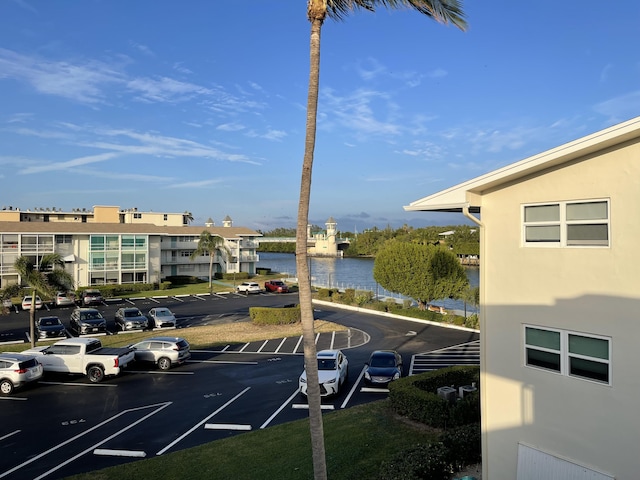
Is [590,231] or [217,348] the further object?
[217,348]

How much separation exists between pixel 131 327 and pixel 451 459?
26.0m

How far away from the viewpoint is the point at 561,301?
28.6 ft

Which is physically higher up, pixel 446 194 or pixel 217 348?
pixel 446 194

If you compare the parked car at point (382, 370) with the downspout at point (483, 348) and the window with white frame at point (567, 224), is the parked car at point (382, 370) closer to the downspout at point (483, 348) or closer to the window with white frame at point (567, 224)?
the downspout at point (483, 348)

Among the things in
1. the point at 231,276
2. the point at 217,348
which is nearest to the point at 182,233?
the point at 231,276

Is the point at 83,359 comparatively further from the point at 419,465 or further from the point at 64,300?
the point at 64,300

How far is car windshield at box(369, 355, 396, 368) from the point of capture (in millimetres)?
19234

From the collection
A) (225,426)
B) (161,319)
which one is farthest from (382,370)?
(161,319)

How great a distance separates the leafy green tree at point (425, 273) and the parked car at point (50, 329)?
83.9ft

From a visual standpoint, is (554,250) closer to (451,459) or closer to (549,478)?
(549,478)

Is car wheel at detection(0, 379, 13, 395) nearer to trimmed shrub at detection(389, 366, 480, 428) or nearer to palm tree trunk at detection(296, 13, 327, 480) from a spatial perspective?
trimmed shrub at detection(389, 366, 480, 428)

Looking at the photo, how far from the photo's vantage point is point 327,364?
18.4 metres

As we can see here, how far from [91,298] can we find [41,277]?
1938 centimetres

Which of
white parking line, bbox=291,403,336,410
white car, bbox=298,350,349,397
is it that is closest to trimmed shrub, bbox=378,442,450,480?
white parking line, bbox=291,403,336,410
